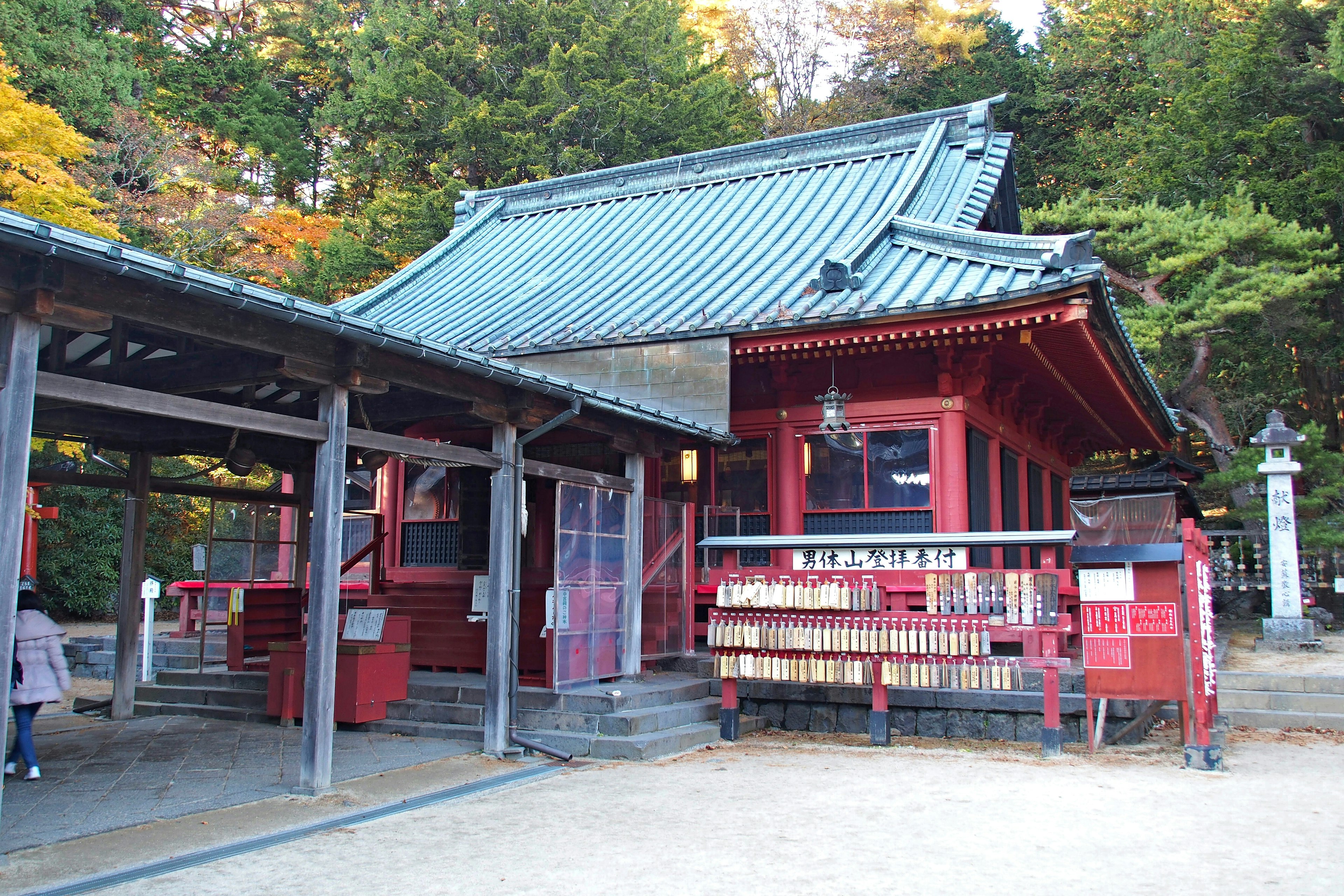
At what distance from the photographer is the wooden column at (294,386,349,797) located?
278 inches

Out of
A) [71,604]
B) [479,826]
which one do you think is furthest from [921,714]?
[71,604]

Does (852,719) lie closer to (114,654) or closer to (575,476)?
(575,476)

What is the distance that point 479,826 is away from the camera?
20.6ft

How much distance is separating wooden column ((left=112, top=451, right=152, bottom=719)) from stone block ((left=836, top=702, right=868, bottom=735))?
24.7 ft

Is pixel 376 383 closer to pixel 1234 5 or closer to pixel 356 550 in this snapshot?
pixel 356 550

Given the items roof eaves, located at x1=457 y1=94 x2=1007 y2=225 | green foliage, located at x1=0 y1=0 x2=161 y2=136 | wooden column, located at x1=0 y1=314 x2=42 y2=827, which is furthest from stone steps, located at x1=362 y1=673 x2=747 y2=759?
green foliage, located at x1=0 y1=0 x2=161 y2=136

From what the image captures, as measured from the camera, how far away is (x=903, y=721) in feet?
32.3

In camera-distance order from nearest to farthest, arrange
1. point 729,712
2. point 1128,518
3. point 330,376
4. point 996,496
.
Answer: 1. point 330,376
2. point 729,712
3. point 996,496
4. point 1128,518

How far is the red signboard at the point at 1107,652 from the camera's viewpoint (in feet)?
27.1

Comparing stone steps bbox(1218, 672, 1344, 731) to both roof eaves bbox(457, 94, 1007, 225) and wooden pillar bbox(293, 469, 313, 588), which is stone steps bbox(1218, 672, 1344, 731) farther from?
wooden pillar bbox(293, 469, 313, 588)

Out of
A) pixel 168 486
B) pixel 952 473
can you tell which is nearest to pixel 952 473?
pixel 952 473

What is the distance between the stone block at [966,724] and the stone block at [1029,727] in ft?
1.05

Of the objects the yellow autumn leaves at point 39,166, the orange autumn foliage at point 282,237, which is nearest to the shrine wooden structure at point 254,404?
the yellow autumn leaves at point 39,166

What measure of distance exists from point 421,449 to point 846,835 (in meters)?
4.51
